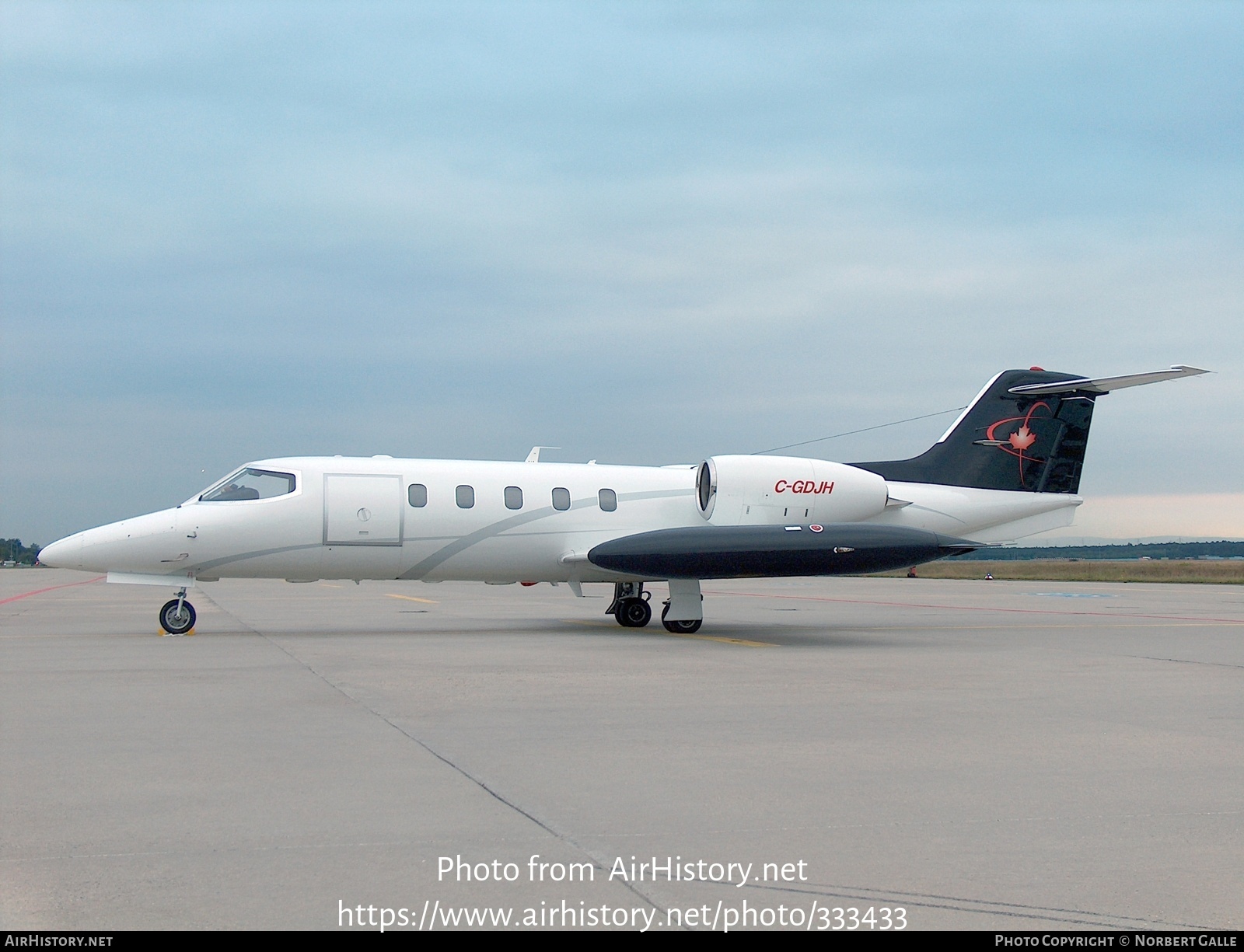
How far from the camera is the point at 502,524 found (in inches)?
739

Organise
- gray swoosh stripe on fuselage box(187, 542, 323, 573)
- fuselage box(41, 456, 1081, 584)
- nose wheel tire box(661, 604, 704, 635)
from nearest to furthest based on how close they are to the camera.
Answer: fuselage box(41, 456, 1081, 584) → gray swoosh stripe on fuselage box(187, 542, 323, 573) → nose wheel tire box(661, 604, 704, 635)

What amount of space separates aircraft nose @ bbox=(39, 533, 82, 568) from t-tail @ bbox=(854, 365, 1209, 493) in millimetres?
13113

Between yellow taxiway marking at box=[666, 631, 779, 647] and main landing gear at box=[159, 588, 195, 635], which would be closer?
yellow taxiway marking at box=[666, 631, 779, 647]

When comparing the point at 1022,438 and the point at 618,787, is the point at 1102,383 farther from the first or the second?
the point at 618,787

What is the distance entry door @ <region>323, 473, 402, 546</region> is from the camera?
17938mm

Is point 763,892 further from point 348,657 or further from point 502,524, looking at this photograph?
point 502,524

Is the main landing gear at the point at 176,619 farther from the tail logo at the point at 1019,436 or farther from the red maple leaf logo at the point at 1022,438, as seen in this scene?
the red maple leaf logo at the point at 1022,438

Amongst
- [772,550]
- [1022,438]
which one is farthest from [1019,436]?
[772,550]

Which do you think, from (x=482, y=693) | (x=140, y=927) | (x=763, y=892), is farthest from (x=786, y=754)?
(x=140, y=927)

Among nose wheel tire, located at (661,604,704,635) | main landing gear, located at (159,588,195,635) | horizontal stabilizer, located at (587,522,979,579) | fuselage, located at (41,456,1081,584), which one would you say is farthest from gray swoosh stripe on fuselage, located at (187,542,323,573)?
nose wheel tire, located at (661,604,704,635)

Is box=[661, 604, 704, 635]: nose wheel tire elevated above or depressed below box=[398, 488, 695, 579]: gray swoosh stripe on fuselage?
below

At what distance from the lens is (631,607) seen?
20.9 m

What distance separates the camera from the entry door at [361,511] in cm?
1794

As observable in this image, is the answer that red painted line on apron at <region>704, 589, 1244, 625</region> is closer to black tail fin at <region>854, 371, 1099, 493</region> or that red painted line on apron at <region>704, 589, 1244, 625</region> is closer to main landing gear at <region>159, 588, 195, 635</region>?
black tail fin at <region>854, 371, 1099, 493</region>
